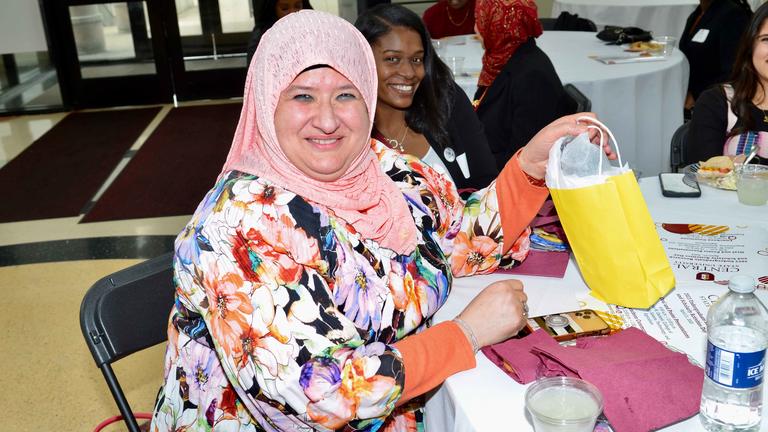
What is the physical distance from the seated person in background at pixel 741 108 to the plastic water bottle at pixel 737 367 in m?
1.77

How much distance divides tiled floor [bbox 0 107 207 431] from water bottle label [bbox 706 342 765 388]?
2.26 meters

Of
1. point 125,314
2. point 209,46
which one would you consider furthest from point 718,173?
point 209,46

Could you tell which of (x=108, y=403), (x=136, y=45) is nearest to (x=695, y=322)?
(x=108, y=403)

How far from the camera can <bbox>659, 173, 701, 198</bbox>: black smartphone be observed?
221 cm

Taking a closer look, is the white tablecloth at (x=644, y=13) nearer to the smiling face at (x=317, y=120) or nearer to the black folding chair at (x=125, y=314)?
the smiling face at (x=317, y=120)

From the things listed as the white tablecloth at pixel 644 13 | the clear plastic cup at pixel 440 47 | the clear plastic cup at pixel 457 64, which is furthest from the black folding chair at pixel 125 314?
the white tablecloth at pixel 644 13

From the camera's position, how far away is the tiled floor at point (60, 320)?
294 cm

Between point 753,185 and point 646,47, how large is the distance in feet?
9.98

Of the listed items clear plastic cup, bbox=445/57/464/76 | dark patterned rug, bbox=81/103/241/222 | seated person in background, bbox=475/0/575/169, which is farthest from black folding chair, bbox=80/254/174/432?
dark patterned rug, bbox=81/103/241/222

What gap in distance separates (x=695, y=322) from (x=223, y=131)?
5856 mm

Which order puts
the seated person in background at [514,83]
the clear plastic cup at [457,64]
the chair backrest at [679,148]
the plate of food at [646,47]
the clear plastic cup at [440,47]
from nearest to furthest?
1. the chair backrest at [679,148]
2. the seated person in background at [514,83]
3. the clear plastic cup at [457,64]
4. the plate of food at [646,47]
5. the clear plastic cup at [440,47]

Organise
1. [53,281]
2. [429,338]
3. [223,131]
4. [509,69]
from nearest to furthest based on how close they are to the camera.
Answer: [429,338] → [509,69] → [53,281] → [223,131]

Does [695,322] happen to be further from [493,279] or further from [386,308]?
[386,308]

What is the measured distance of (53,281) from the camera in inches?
158
